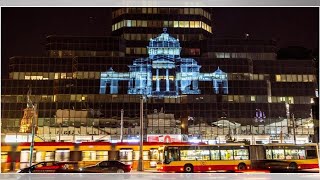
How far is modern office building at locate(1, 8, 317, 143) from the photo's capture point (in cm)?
6216

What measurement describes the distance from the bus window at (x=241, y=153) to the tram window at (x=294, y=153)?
9.24 ft

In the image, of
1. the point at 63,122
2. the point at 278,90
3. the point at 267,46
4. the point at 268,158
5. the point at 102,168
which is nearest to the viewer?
the point at 102,168

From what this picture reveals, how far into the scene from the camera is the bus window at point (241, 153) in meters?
27.4

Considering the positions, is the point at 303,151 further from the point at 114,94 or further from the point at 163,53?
the point at 163,53

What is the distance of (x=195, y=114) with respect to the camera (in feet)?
207

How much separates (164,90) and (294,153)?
3888 cm

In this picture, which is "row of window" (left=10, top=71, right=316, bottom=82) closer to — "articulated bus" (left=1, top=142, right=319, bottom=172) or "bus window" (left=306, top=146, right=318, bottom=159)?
"articulated bus" (left=1, top=142, right=319, bottom=172)

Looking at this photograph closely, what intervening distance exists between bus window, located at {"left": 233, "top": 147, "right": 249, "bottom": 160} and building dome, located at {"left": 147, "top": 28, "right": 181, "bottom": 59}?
148 ft

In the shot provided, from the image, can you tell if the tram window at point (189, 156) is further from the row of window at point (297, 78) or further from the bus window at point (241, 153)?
the row of window at point (297, 78)

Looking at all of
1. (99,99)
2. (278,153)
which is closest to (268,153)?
(278,153)

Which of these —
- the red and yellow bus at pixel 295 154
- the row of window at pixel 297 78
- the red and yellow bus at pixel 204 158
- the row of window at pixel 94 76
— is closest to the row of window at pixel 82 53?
the row of window at pixel 94 76

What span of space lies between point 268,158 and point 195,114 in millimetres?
35662

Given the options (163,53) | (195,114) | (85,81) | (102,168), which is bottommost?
(102,168)

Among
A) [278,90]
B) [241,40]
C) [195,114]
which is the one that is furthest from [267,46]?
[195,114]
